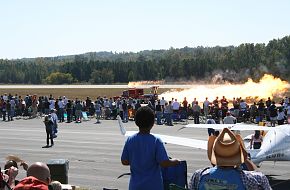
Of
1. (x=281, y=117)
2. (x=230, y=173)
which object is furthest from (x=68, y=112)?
(x=230, y=173)

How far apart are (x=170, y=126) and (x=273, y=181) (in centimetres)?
1710

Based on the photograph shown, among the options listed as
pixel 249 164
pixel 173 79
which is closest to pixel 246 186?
pixel 249 164

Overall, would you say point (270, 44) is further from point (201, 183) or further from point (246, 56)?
point (201, 183)

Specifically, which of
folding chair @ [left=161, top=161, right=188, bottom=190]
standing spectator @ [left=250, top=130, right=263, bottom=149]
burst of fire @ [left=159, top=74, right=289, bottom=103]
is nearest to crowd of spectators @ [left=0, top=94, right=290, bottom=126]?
burst of fire @ [left=159, top=74, right=289, bottom=103]

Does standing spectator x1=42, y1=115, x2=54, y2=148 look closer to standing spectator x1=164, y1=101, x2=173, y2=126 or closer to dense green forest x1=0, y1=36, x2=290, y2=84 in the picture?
standing spectator x1=164, y1=101, x2=173, y2=126

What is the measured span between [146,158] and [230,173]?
1768mm

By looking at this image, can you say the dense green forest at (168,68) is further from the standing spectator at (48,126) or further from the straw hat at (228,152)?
the straw hat at (228,152)

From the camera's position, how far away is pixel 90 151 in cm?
2136

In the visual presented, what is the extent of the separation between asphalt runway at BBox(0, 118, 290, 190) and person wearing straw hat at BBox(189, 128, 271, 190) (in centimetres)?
965

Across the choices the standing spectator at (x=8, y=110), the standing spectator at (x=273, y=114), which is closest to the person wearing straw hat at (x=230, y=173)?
the standing spectator at (x=273, y=114)

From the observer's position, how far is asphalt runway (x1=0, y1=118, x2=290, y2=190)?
15.2 m

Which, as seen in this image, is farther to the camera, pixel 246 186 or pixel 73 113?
pixel 73 113

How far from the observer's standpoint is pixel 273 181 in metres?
14.6

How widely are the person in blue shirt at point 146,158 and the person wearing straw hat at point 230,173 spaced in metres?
1.56
